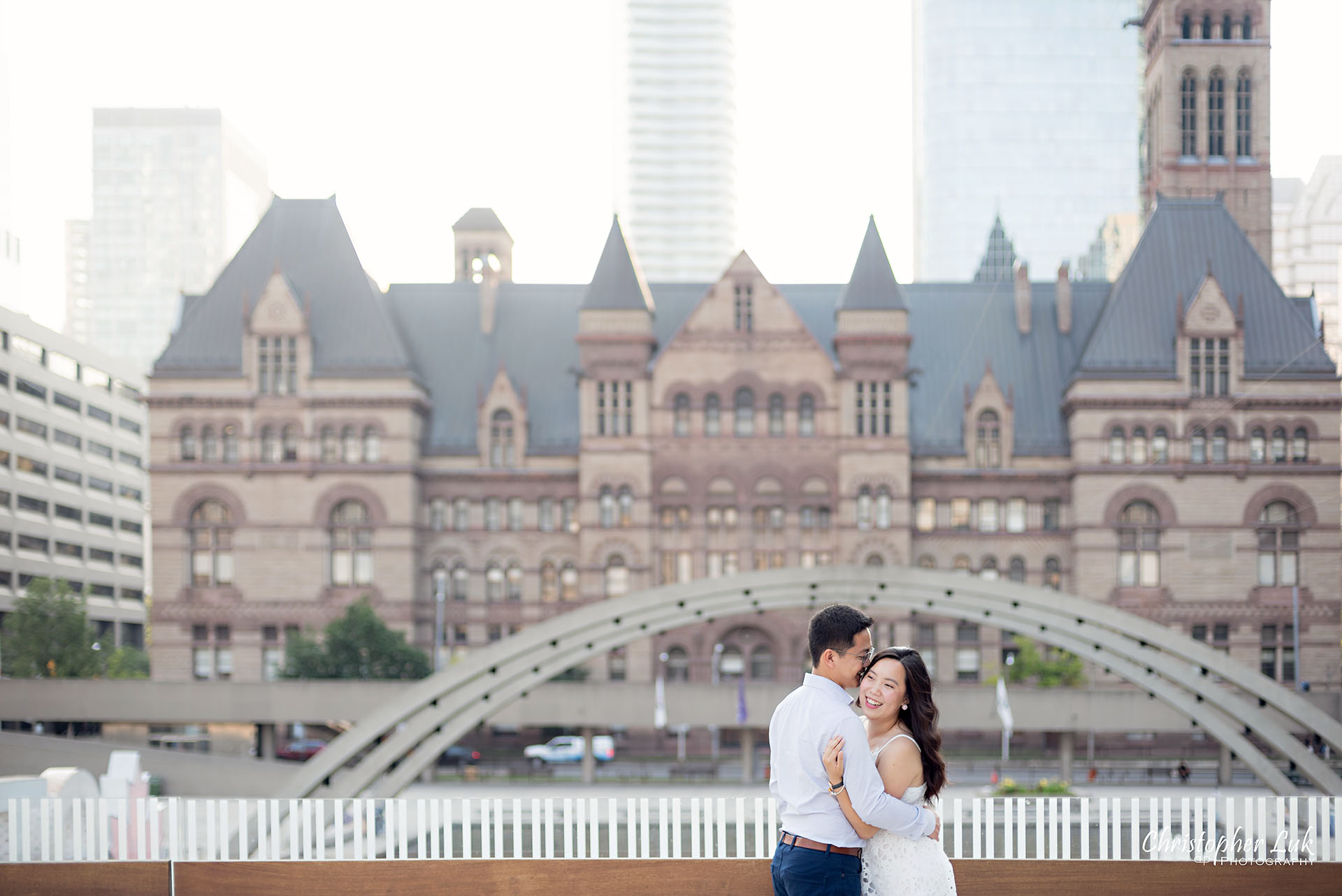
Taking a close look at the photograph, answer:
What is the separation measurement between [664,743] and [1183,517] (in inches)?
851

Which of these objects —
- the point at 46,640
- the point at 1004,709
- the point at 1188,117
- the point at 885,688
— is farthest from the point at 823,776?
the point at 1188,117

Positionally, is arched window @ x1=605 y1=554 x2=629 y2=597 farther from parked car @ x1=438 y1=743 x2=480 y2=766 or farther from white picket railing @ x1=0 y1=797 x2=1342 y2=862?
white picket railing @ x1=0 y1=797 x2=1342 y2=862

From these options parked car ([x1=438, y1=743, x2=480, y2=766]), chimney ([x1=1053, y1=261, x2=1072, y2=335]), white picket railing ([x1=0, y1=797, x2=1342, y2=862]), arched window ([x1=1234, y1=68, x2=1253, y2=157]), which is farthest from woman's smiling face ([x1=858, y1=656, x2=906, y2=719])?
arched window ([x1=1234, y1=68, x2=1253, y2=157])

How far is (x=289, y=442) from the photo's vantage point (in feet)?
169

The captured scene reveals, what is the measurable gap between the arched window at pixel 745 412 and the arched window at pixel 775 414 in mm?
742

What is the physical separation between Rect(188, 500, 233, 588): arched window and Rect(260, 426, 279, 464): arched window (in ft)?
8.21

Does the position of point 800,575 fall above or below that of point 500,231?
below

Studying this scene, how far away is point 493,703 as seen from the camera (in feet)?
58.5

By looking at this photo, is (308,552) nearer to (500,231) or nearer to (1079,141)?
(500,231)

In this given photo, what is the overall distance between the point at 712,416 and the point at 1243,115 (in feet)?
88.8

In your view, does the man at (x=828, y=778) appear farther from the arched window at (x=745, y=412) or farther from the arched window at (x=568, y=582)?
the arched window at (x=568, y=582)

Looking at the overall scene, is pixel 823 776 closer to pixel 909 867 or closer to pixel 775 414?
pixel 909 867

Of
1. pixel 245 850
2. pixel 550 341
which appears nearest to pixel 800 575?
pixel 245 850

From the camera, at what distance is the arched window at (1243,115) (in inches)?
2233
